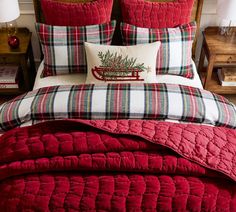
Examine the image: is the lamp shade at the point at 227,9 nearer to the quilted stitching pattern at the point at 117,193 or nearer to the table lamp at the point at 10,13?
the quilted stitching pattern at the point at 117,193

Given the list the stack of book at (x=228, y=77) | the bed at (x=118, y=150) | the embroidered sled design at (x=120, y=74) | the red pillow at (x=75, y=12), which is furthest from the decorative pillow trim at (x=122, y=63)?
the stack of book at (x=228, y=77)

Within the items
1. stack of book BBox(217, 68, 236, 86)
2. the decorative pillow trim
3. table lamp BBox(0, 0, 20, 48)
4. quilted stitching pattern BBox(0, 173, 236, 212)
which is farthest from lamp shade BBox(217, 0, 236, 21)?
table lamp BBox(0, 0, 20, 48)

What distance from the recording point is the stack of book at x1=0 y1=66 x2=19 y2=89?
8.30 feet

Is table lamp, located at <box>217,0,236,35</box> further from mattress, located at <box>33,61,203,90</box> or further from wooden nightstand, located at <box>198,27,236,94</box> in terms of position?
mattress, located at <box>33,61,203,90</box>

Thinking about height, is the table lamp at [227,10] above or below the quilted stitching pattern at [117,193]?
above

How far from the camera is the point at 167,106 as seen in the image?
180cm

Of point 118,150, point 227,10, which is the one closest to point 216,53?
point 227,10

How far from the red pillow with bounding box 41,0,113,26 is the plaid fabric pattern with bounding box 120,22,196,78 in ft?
0.57

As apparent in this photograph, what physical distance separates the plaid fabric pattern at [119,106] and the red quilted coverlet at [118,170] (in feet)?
0.52

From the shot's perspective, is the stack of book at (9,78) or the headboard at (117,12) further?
the stack of book at (9,78)

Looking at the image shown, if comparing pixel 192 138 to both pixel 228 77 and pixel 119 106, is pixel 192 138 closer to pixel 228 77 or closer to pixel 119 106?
pixel 119 106

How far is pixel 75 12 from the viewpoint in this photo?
2131 mm

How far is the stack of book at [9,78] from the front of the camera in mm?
2529

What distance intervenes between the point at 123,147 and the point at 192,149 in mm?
313
